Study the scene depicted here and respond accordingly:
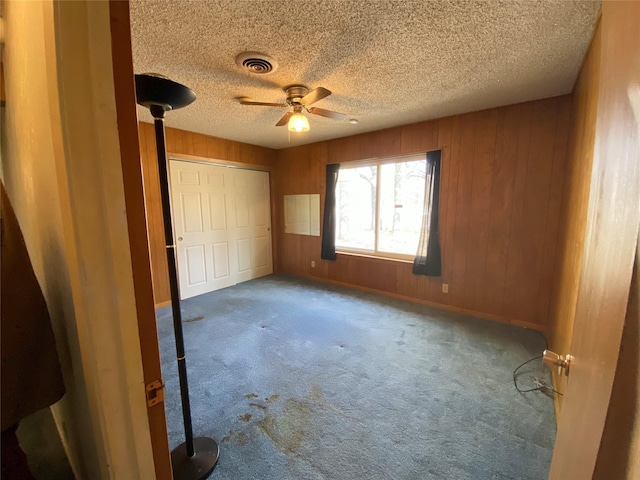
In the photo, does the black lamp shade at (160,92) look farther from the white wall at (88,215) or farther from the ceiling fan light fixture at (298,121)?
the ceiling fan light fixture at (298,121)

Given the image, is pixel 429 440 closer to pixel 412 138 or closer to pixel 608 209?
pixel 608 209

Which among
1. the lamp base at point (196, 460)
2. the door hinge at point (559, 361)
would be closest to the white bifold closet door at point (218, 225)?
the lamp base at point (196, 460)

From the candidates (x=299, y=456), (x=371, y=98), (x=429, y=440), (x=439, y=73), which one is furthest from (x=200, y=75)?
(x=429, y=440)

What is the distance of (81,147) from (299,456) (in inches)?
66.3

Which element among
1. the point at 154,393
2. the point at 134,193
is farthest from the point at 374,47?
the point at 154,393

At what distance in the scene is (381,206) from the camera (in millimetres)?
3867

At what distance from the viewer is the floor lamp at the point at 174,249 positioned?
106 centimetres

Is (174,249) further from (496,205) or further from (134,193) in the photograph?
(496,205)

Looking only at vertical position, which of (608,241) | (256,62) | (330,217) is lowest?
(330,217)

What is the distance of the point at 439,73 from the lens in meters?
2.05

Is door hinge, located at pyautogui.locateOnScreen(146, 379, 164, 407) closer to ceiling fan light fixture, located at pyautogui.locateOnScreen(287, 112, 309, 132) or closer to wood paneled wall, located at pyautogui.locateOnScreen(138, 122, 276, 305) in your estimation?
ceiling fan light fixture, located at pyautogui.locateOnScreen(287, 112, 309, 132)

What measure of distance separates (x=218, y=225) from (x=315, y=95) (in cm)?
283

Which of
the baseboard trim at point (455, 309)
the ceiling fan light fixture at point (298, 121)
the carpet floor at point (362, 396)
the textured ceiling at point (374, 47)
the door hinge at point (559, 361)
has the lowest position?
the carpet floor at point (362, 396)

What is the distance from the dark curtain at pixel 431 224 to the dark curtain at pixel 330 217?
1402 mm
